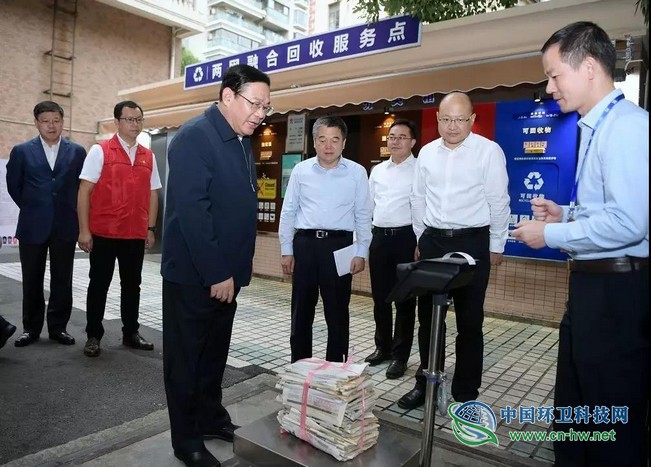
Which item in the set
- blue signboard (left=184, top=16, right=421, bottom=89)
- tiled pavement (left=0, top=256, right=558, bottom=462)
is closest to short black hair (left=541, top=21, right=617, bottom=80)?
tiled pavement (left=0, top=256, right=558, bottom=462)

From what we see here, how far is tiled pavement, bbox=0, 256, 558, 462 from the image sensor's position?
3.07m

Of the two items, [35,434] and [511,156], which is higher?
[511,156]

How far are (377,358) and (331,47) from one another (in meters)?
4.05

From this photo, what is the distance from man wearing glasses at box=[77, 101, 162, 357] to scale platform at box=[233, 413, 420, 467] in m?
2.12

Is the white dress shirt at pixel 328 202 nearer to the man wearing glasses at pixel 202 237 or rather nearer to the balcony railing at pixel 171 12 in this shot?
the man wearing glasses at pixel 202 237

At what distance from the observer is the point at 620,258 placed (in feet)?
5.60

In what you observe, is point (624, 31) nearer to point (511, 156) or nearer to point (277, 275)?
point (511, 156)

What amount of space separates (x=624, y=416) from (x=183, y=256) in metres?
1.93

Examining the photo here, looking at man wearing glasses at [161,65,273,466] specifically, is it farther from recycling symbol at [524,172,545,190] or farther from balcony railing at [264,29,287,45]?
balcony railing at [264,29,287,45]

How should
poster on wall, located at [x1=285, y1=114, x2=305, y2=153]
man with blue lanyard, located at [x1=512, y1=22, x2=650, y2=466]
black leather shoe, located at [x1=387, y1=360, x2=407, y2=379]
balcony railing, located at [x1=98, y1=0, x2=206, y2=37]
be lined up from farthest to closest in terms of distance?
1. balcony railing, located at [x1=98, y1=0, x2=206, y2=37]
2. poster on wall, located at [x1=285, y1=114, x2=305, y2=153]
3. black leather shoe, located at [x1=387, y1=360, x2=407, y2=379]
4. man with blue lanyard, located at [x1=512, y1=22, x2=650, y2=466]

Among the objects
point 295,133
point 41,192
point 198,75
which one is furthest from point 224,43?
point 41,192

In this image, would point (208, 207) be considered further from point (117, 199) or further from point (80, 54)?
point (80, 54)

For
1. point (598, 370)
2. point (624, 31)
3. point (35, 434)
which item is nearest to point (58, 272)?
point (35, 434)

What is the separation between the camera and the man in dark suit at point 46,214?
3988 millimetres
